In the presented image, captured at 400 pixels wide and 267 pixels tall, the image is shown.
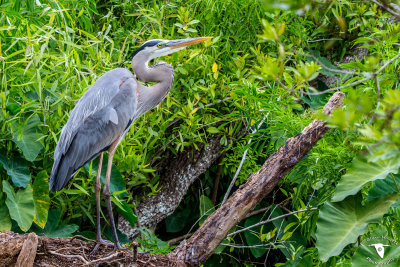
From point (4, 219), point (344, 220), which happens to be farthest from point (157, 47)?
point (344, 220)

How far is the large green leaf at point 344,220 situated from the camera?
7.81ft

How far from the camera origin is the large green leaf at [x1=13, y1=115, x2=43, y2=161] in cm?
270

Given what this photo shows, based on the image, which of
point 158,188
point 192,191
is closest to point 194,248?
point 158,188

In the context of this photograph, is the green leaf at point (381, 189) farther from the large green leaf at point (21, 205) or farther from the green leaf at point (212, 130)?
the large green leaf at point (21, 205)

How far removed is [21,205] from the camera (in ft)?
8.84

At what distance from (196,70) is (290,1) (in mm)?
2419

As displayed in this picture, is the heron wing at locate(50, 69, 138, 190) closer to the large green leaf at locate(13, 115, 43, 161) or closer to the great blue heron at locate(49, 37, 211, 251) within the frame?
the great blue heron at locate(49, 37, 211, 251)

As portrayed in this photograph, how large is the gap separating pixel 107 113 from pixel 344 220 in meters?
1.26

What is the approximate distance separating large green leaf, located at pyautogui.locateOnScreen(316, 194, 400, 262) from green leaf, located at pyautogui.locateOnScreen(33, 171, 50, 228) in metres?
1.36

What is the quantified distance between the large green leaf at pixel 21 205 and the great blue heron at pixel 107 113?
0.19 meters

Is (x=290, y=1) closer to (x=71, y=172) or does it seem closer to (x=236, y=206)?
(x=236, y=206)
